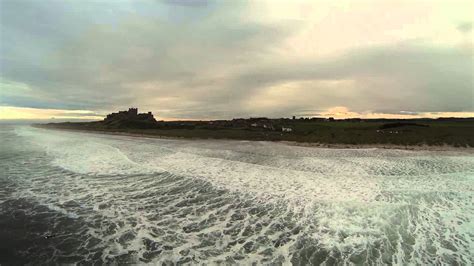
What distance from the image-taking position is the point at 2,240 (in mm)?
8453

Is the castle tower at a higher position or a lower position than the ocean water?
higher

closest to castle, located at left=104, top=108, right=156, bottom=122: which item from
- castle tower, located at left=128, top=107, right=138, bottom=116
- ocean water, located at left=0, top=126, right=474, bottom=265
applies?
castle tower, located at left=128, top=107, right=138, bottom=116

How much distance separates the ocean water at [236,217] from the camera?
26.2ft

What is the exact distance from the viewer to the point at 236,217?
432 inches

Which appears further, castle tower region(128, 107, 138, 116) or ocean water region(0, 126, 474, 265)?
castle tower region(128, 107, 138, 116)

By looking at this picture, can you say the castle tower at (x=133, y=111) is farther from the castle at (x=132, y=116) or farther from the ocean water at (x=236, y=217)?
the ocean water at (x=236, y=217)

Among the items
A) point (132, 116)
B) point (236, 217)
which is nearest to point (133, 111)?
point (132, 116)

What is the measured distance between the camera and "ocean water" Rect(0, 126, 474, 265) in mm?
7980

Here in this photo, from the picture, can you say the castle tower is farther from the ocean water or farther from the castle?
the ocean water

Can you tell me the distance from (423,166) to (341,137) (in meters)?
20.7

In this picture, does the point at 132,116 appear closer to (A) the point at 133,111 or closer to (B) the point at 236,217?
(A) the point at 133,111

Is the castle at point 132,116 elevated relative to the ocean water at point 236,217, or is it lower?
elevated

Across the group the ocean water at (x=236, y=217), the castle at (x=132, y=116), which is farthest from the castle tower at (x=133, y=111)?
the ocean water at (x=236, y=217)

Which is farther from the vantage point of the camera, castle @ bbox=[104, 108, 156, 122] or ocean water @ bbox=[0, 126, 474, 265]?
castle @ bbox=[104, 108, 156, 122]
